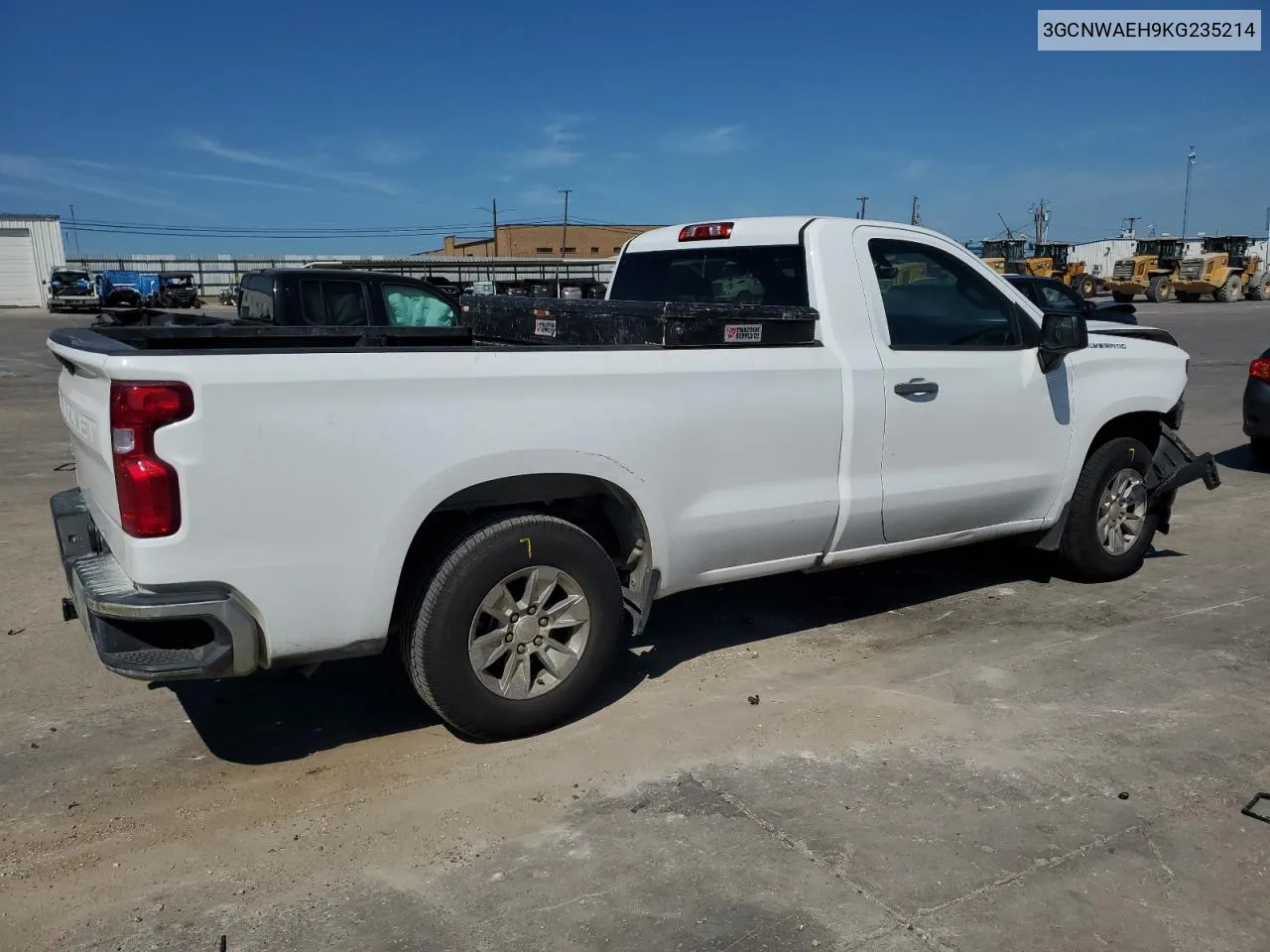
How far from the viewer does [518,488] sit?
382 cm

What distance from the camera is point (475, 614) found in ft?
12.0

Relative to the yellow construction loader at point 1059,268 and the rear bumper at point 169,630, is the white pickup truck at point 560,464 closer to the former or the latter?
the rear bumper at point 169,630

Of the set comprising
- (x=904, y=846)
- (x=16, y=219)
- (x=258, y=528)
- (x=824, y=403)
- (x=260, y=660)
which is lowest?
(x=904, y=846)

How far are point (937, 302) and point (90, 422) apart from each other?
12.2 ft

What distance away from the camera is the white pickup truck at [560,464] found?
10.3ft

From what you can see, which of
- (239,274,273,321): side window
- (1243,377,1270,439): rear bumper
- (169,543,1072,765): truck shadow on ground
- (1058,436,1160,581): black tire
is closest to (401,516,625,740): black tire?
(169,543,1072,765): truck shadow on ground

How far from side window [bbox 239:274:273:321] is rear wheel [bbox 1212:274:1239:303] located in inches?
1803

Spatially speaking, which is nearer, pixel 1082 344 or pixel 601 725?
pixel 601 725

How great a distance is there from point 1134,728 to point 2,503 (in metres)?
7.76

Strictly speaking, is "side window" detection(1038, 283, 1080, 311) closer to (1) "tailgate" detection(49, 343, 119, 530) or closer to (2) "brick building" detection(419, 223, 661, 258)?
(1) "tailgate" detection(49, 343, 119, 530)

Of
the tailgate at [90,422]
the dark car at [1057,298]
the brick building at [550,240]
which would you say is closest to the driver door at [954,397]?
the tailgate at [90,422]

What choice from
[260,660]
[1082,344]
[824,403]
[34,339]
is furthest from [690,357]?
[34,339]

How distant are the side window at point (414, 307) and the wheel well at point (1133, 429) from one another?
737cm

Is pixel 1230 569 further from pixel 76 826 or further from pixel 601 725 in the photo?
pixel 76 826
